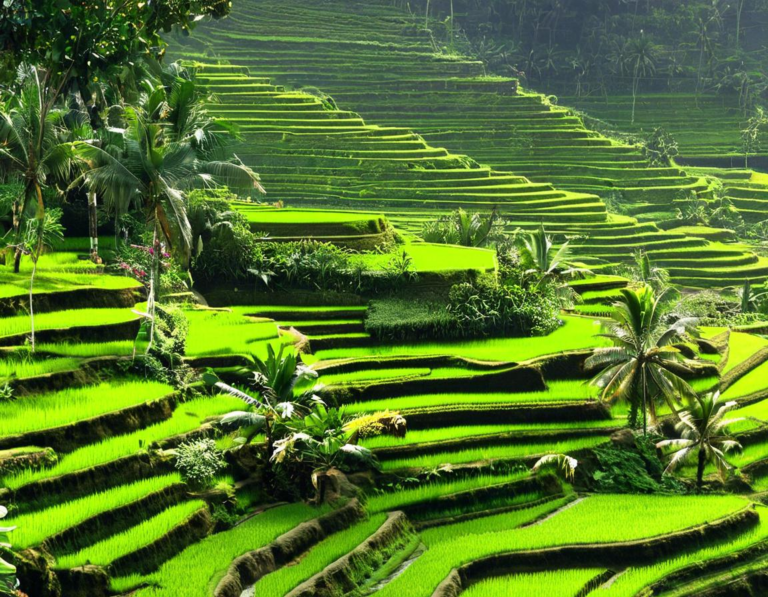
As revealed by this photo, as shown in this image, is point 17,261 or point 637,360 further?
point 637,360

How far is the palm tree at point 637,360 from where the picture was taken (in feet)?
60.2

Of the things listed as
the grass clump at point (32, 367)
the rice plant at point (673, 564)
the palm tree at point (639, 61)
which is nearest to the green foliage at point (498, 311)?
the rice plant at point (673, 564)

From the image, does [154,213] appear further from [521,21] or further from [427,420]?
[521,21]

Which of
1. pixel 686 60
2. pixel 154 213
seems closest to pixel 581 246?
pixel 154 213

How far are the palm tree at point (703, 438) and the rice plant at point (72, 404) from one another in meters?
8.42

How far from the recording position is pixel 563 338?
2231cm

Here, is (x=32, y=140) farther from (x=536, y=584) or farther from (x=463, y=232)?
(x=463, y=232)

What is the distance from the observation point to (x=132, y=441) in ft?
46.3

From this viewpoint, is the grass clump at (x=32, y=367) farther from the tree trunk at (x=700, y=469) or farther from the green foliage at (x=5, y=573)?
the tree trunk at (x=700, y=469)

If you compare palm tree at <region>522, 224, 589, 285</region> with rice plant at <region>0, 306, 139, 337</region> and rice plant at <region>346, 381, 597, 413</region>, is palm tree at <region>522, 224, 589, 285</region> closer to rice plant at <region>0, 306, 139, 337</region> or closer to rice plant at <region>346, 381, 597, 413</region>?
rice plant at <region>346, 381, 597, 413</region>

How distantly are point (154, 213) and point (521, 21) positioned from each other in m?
84.0

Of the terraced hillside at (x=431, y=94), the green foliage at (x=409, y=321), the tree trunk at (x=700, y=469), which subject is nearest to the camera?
the tree trunk at (x=700, y=469)

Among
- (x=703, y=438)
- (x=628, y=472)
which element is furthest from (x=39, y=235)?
(x=703, y=438)

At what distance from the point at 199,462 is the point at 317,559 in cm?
226
